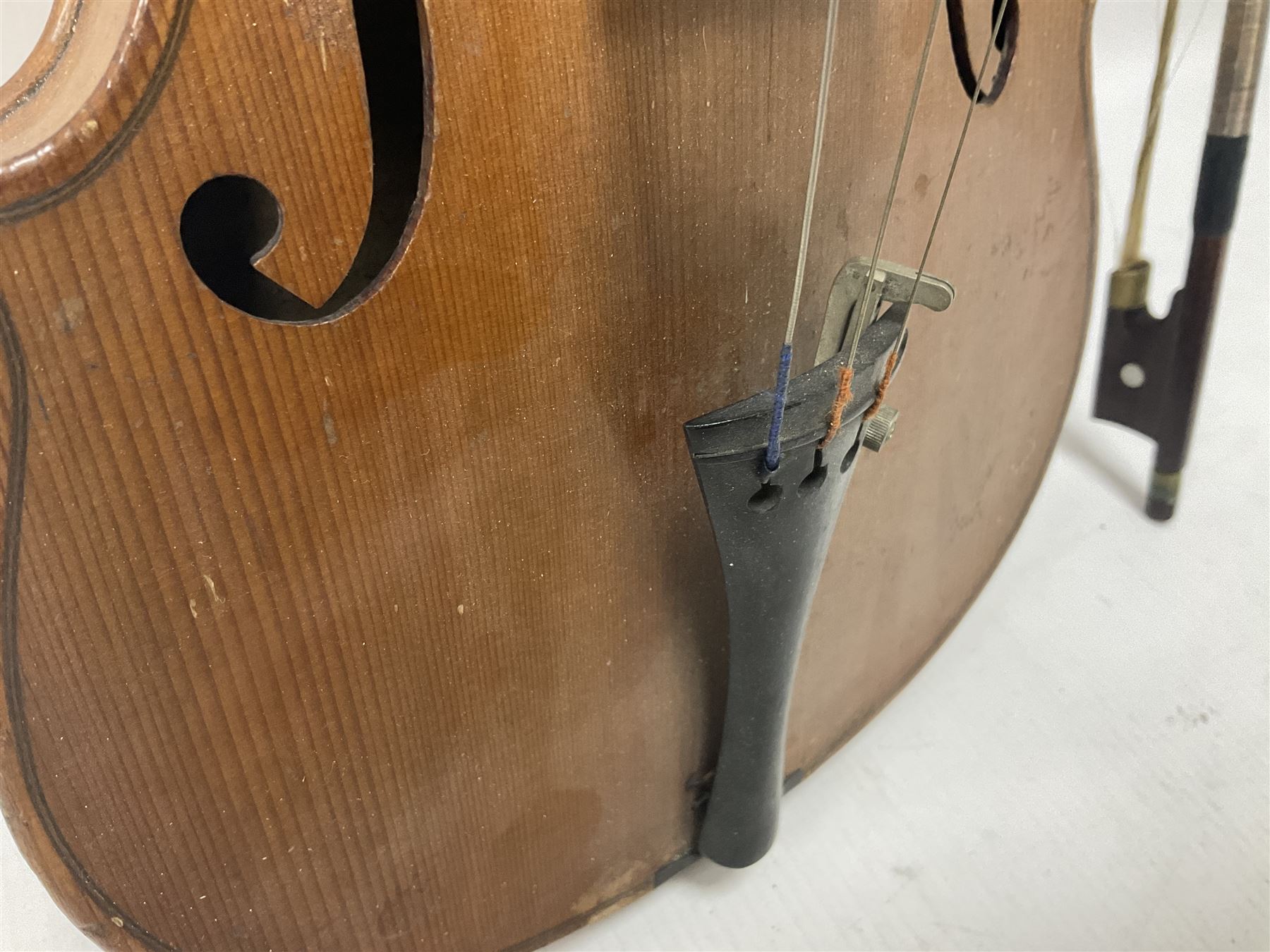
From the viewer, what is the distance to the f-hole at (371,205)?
15.1 inches

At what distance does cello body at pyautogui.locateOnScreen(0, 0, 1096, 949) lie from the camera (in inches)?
13.9

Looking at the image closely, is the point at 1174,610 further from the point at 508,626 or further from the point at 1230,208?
the point at 508,626

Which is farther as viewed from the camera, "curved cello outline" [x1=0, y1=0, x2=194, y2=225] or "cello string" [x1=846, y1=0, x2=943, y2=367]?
"cello string" [x1=846, y1=0, x2=943, y2=367]

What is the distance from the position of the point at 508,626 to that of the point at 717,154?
0.24 meters

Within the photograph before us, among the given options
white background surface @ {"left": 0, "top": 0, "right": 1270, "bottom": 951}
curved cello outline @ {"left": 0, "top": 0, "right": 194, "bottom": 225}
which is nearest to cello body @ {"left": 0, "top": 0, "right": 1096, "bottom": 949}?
curved cello outline @ {"left": 0, "top": 0, "right": 194, "bottom": 225}

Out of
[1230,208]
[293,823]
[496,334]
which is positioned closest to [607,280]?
[496,334]

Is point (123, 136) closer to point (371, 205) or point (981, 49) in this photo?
point (371, 205)

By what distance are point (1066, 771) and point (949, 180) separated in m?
0.53

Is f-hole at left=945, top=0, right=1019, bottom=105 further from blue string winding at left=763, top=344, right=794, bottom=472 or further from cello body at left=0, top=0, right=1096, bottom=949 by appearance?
blue string winding at left=763, top=344, right=794, bottom=472

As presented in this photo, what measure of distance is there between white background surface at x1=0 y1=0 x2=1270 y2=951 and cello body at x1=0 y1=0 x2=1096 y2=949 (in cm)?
21

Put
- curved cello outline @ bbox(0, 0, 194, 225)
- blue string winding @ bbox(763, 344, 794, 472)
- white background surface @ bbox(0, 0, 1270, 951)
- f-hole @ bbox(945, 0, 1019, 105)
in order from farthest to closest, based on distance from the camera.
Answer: white background surface @ bbox(0, 0, 1270, 951) → f-hole @ bbox(945, 0, 1019, 105) → blue string winding @ bbox(763, 344, 794, 472) → curved cello outline @ bbox(0, 0, 194, 225)

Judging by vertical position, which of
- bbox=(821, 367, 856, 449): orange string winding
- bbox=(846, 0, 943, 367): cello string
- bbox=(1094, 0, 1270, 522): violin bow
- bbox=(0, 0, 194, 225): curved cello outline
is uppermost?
bbox=(0, 0, 194, 225): curved cello outline

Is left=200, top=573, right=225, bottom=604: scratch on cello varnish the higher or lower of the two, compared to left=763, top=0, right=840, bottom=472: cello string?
lower

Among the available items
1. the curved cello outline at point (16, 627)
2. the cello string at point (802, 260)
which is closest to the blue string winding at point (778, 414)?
the cello string at point (802, 260)
